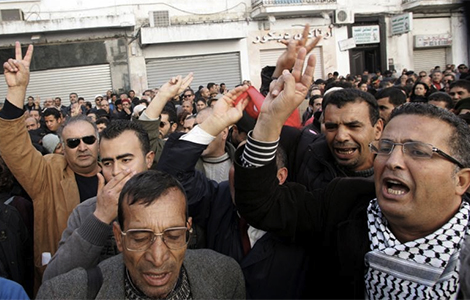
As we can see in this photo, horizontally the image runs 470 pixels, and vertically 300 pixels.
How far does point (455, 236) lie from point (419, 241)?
0.13 meters

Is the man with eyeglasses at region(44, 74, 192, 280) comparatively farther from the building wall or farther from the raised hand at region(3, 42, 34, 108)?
the building wall

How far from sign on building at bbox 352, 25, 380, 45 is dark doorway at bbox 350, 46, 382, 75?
0.61 meters

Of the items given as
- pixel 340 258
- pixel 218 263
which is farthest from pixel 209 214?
pixel 340 258

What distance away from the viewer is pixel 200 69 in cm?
1948

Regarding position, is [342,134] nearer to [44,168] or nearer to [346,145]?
[346,145]

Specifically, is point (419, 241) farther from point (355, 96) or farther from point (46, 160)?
point (46, 160)

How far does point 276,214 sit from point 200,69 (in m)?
18.1

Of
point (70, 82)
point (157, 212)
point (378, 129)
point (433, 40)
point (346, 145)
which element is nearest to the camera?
point (157, 212)

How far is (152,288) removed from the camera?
66.2 inches

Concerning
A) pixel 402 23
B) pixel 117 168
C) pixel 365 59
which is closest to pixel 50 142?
pixel 117 168

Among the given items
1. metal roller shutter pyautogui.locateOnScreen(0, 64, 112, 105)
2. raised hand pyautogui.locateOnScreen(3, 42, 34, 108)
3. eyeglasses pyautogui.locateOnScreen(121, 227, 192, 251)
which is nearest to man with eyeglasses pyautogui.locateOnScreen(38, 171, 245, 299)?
eyeglasses pyautogui.locateOnScreen(121, 227, 192, 251)

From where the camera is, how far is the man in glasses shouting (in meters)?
2.79

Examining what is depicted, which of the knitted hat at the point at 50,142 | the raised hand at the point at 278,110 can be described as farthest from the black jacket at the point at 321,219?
the knitted hat at the point at 50,142

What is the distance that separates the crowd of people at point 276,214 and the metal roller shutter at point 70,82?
54.3 ft
